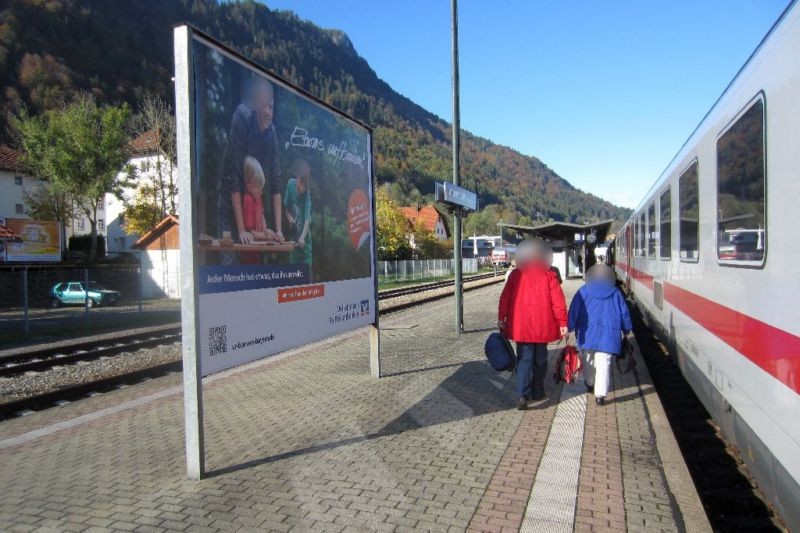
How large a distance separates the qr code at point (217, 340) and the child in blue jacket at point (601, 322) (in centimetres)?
383

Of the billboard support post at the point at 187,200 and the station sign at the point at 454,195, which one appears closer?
the billboard support post at the point at 187,200

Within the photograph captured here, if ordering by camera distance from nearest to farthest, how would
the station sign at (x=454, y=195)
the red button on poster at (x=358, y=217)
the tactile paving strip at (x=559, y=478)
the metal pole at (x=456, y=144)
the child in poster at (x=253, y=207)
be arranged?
the tactile paving strip at (x=559, y=478) < the child in poster at (x=253, y=207) < the red button on poster at (x=358, y=217) < the station sign at (x=454, y=195) < the metal pole at (x=456, y=144)

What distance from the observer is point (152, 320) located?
2016cm

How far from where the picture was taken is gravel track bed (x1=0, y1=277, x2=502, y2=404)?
29.2 feet

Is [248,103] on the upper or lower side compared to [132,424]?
upper

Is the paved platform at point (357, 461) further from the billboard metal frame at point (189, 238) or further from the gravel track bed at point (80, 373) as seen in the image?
the gravel track bed at point (80, 373)

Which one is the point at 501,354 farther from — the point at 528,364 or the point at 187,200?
the point at 187,200

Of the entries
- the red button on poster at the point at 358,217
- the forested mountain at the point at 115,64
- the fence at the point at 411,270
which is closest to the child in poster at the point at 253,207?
the red button on poster at the point at 358,217

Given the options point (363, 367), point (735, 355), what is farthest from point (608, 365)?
point (363, 367)

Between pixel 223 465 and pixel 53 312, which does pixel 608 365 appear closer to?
pixel 223 465

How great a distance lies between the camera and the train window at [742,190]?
3.89 metres

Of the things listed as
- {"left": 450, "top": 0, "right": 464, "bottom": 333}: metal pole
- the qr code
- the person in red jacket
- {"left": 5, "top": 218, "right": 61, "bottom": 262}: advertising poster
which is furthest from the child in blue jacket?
{"left": 5, "top": 218, "right": 61, "bottom": 262}: advertising poster

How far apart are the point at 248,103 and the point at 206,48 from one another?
24.9 inches

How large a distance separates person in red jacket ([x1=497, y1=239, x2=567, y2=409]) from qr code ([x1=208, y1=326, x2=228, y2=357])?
3.03 meters
